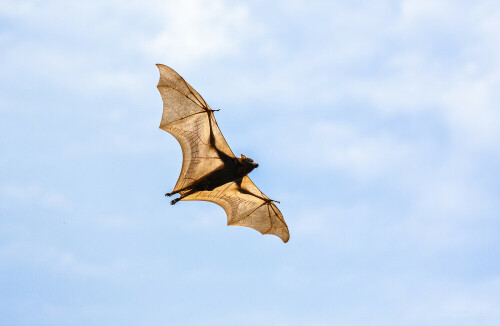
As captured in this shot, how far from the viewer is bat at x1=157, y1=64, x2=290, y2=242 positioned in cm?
2948

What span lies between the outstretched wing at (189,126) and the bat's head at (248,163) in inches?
30.1

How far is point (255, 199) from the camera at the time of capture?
32.8m

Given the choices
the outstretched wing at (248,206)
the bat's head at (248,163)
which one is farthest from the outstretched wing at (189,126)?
the outstretched wing at (248,206)

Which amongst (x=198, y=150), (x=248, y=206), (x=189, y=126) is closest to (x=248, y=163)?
(x=198, y=150)

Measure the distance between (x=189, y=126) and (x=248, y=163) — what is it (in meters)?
3.36

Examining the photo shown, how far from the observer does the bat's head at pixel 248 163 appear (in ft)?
97.8

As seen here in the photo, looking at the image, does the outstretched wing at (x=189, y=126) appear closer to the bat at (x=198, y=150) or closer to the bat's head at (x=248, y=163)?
the bat at (x=198, y=150)

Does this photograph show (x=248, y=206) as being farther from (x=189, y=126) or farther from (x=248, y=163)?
(x=189, y=126)

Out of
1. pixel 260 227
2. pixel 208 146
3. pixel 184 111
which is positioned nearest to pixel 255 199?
pixel 260 227

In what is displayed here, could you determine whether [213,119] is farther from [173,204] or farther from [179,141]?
[173,204]

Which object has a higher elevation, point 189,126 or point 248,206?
point 189,126

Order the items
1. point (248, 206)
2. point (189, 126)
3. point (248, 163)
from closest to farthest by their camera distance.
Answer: point (248, 163), point (189, 126), point (248, 206)

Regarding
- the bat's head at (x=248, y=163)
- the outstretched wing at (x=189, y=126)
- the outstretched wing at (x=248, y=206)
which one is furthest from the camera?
the outstretched wing at (x=248, y=206)

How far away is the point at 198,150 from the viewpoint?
30.6 metres
